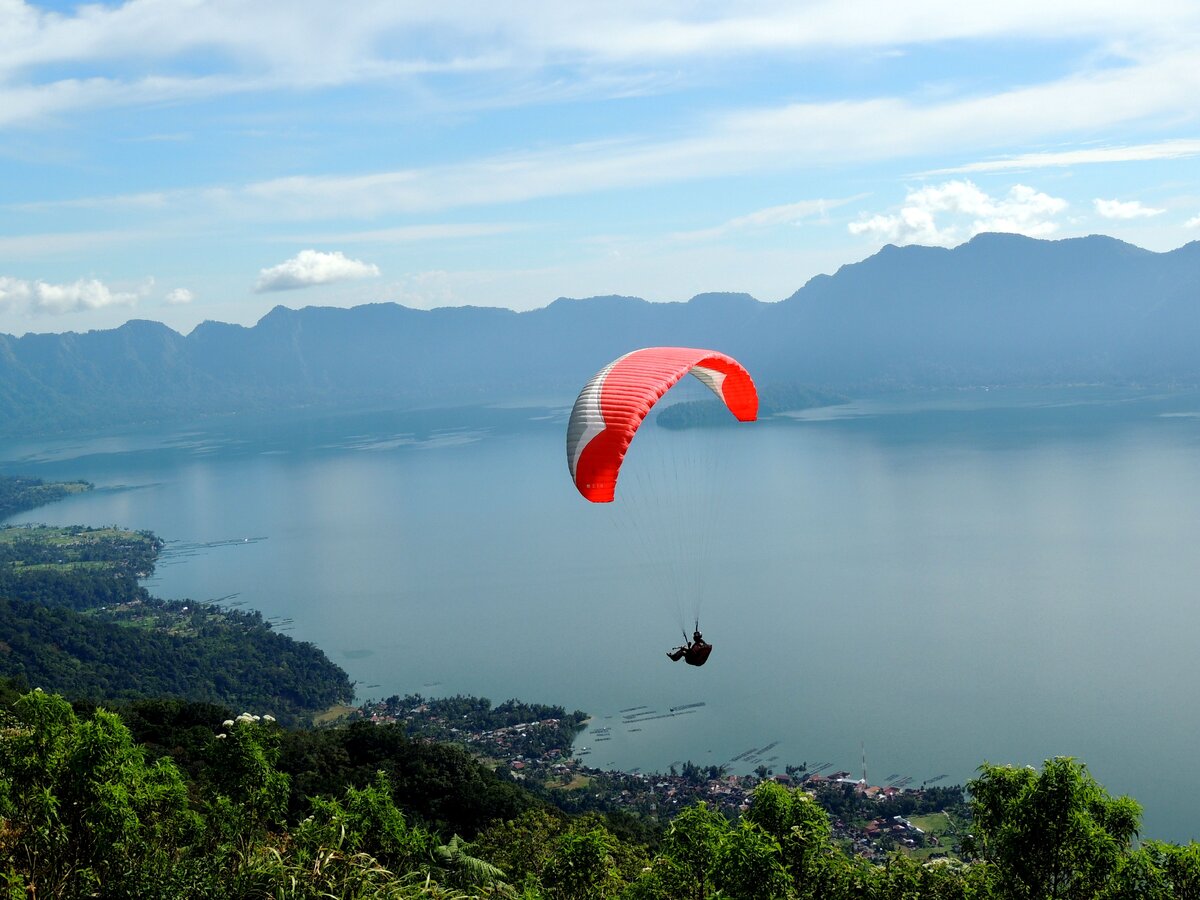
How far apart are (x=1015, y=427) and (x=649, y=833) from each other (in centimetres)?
11558

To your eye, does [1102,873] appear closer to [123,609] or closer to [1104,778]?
[1104,778]

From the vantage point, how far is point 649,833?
75.2 feet

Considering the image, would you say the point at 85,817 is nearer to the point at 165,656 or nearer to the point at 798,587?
the point at 165,656

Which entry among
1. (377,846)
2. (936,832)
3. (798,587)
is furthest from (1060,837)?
(798,587)

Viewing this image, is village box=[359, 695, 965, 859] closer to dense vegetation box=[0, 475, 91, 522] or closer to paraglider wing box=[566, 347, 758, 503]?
paraglider wing box=[566, 347, 758, 503]

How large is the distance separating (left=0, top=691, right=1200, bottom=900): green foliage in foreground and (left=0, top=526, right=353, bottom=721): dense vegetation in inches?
1150

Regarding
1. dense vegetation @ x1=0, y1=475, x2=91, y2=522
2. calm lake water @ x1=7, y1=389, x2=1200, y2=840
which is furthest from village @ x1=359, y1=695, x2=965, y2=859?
dense vegetation @ x1=0, y1=475, x2=91, y2=522

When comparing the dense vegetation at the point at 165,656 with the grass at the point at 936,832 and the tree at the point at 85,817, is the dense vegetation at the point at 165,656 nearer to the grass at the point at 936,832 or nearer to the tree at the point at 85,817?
the grass at the point at 936,832

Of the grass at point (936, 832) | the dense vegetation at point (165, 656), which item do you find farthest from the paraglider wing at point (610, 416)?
the dense vegetation at point (165, 656)

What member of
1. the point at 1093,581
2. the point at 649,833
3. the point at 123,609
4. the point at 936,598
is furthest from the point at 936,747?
the point at 123,609

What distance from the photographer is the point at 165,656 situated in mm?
47625

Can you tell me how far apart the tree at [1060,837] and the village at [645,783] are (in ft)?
51.4

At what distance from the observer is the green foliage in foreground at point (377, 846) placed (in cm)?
938

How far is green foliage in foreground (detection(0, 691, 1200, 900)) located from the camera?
9.38m
